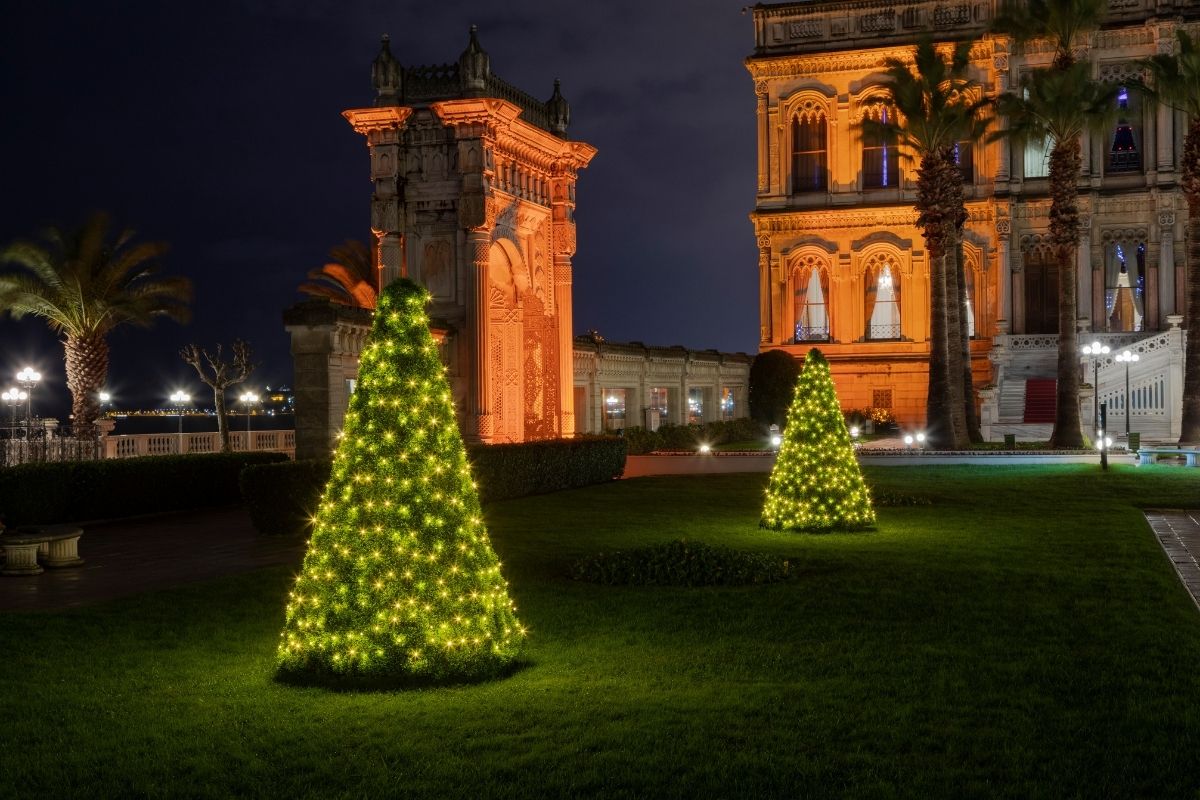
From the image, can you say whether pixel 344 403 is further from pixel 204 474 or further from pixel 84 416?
pixel 84 416

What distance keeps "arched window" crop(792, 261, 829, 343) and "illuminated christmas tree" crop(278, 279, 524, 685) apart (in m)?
44.5

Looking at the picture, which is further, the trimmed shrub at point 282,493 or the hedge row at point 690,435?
the hedge row at point 690,435

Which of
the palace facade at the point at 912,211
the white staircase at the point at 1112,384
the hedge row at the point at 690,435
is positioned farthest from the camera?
the palace facade at the point at 912,211

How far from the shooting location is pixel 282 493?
16828mm

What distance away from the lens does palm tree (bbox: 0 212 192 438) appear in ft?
112

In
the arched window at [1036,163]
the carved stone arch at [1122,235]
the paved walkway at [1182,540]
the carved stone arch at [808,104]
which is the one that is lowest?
the paved walkway at [1182,540]

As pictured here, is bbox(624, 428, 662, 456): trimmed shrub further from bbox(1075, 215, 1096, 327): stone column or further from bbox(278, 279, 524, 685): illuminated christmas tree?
bbox(278, 279, 524, 685): illuminated christmas tree

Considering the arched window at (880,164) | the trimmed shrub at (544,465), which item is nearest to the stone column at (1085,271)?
the arched window at (880,164)

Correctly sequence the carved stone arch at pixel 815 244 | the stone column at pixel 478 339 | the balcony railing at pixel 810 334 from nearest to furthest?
the stone column at pixel 478 339 < the carved stone arch at pixel 815 244 < the balcony railing at pixel 810 334

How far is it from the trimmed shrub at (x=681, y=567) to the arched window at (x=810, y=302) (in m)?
39.8

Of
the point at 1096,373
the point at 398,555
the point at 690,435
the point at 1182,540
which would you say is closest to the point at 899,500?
the point at 1182,540

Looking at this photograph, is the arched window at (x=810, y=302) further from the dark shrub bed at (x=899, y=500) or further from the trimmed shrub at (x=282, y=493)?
the trimmed shrub at (x=282, y=493)

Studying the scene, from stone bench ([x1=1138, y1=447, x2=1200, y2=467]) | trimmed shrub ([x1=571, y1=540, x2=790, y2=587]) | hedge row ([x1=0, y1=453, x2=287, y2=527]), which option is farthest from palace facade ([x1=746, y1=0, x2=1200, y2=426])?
trimmed shrub ([x1=571, y1=540, x2=790, y2=587])

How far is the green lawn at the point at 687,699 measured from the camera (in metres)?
6.27
